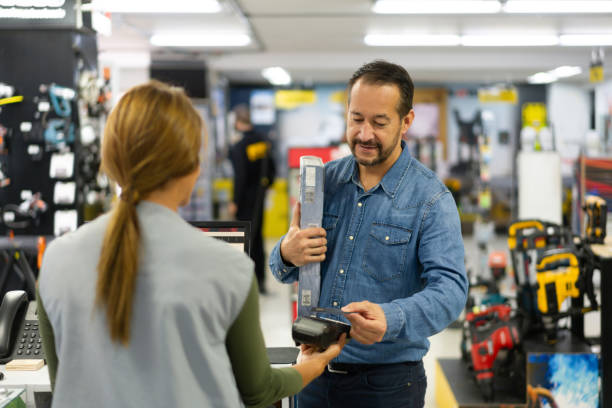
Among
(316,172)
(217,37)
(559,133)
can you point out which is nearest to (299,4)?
(217,37)

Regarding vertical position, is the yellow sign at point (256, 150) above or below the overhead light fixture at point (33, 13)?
below

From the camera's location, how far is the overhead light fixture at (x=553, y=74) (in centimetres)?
1017

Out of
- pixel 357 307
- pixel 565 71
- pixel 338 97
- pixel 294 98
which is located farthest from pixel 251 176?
pixel 565 71

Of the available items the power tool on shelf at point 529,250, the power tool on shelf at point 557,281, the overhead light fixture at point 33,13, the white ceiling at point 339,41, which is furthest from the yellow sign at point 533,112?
the overhead light fixture at point 33,13

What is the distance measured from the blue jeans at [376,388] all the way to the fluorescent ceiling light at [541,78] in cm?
1032

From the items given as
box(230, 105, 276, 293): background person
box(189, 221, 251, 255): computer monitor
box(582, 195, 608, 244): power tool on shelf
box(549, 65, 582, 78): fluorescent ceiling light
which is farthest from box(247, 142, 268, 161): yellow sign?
box(549, 65, 582, 78): fluorescent ceiling light

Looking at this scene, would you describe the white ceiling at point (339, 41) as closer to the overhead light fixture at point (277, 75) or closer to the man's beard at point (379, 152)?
the overhead light fixture at point (277, 75)

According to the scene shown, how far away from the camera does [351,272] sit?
5.45 feet

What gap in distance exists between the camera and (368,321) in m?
1.39

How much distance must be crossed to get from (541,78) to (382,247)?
11069 millimetres

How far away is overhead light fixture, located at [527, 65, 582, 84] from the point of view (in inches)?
400

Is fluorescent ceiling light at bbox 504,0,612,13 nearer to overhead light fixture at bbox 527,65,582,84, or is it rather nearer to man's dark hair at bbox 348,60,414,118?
overhead light fixture at bbox 527,65,582,84

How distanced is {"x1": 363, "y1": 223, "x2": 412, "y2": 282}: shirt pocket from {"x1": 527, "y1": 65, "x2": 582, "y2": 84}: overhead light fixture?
9.34 metres

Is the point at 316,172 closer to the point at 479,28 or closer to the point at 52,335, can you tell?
the point at 52,335
